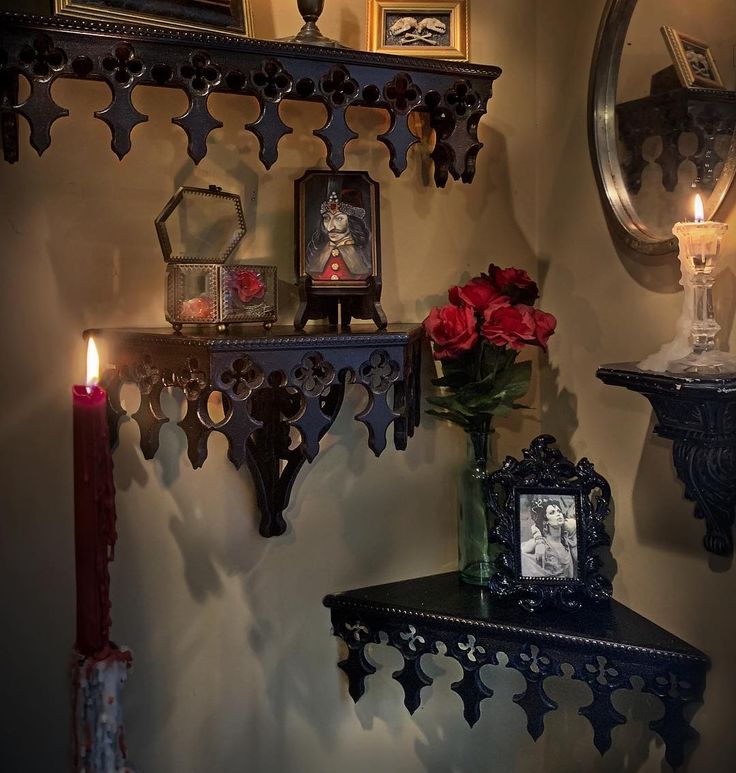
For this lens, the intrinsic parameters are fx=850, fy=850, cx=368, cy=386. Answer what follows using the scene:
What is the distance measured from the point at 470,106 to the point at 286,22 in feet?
0.95

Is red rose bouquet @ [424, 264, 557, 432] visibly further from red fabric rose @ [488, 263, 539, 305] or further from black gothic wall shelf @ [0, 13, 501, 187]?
black gothic wall shelf @ [0, 13, 501, 187]

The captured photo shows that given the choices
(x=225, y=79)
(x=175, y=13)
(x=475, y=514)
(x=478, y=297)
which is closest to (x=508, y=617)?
(x=475, y=514)

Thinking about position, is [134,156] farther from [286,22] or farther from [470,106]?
Answer: [470,106]

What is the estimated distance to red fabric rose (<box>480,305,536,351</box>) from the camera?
1153mm

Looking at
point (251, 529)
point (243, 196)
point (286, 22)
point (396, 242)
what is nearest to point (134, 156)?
point (243, 196)

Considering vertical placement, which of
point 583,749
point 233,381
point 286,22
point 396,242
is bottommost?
point 583,749

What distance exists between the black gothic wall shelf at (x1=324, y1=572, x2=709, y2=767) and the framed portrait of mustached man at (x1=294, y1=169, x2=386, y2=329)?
42 centimetres

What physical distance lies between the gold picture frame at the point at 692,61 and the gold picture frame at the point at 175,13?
1.74 feet

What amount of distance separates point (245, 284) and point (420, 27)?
1.45 ft

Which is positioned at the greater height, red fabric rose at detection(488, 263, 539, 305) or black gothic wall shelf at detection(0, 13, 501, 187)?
black gothic wall shelf at detection(0, 13, 501, 187)

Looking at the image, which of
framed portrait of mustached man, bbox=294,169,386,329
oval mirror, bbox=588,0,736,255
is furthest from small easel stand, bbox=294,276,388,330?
oval mirror, bbox=588,0,736,255

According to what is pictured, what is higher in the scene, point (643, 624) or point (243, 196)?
point (243, 196)

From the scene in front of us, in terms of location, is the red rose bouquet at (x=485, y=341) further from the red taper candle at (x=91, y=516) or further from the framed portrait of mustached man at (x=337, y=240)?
the red taper candle at (x=91, y=516)

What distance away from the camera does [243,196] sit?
119 centimetres
